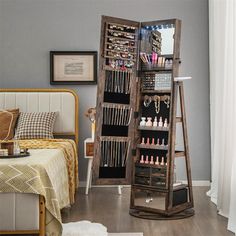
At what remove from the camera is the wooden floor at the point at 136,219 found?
377cm

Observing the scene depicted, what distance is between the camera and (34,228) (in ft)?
10.9

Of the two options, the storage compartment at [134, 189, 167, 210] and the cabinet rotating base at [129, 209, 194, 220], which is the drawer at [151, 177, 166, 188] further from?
the cabinet rotating base at [129, 209, 194, 220]

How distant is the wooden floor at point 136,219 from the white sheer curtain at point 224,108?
139 millimetres

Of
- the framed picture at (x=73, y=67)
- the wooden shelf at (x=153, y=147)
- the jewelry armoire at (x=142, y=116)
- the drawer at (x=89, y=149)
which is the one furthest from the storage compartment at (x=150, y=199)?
the framed picture at (x=73, y=67)

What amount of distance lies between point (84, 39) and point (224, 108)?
7.65ft

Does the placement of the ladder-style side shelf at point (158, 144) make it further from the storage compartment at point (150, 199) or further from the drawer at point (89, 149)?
→ the drawer at point (89, 149)

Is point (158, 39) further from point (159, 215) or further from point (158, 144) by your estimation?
point (159, 215)

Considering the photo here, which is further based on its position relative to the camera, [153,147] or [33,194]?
[153,147]

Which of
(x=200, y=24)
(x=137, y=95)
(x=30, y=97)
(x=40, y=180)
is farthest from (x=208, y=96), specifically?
(x=40, y=180)

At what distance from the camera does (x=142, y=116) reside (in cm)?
450

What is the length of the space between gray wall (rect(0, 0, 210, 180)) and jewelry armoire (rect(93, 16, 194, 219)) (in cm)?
133

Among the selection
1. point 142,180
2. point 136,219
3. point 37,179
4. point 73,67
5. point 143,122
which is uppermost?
point 73,67

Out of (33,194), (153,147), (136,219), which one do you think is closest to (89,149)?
(153,147)

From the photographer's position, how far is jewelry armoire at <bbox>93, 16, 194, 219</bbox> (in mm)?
4258
